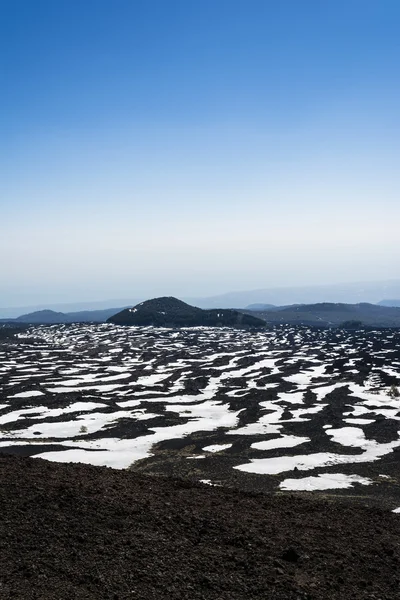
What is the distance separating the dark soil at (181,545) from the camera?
9.92 metres

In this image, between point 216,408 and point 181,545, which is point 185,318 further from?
point 181,545

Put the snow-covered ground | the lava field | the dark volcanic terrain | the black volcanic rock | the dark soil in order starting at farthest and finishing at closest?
the black volcanic rock → the snow-covered ground → the lava field → the dark volcanic terrain → the dark soil

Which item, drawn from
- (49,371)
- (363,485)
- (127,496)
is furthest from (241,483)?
(49,371)

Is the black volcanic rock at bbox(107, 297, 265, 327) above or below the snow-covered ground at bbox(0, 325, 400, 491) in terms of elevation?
above

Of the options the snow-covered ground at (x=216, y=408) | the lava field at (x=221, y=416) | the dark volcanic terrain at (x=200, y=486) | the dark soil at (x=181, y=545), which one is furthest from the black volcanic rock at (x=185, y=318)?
the dark soil at (x=181, y=545)

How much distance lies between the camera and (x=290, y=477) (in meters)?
21.7

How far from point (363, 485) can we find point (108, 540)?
13061 mm

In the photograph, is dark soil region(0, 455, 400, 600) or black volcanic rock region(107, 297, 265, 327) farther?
black volcanic rock region(107, 297, 265, 327)

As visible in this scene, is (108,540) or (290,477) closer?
(108,540)

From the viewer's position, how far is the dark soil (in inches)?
391

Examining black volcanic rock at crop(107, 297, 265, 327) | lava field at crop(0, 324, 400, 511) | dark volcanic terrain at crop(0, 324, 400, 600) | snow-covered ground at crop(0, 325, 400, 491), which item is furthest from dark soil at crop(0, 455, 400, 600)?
black volcanic rock at crop(107, 297, 265, 327)

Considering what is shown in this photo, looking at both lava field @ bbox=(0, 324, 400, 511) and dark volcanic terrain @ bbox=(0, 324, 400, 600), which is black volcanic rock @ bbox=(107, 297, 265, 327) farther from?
dark volcanic terrain @ bbox=(0, 324, 400, 600)

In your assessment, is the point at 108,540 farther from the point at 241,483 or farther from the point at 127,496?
the point at 241,483

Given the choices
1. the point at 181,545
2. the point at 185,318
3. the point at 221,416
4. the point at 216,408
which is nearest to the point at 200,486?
the point at 181,545
